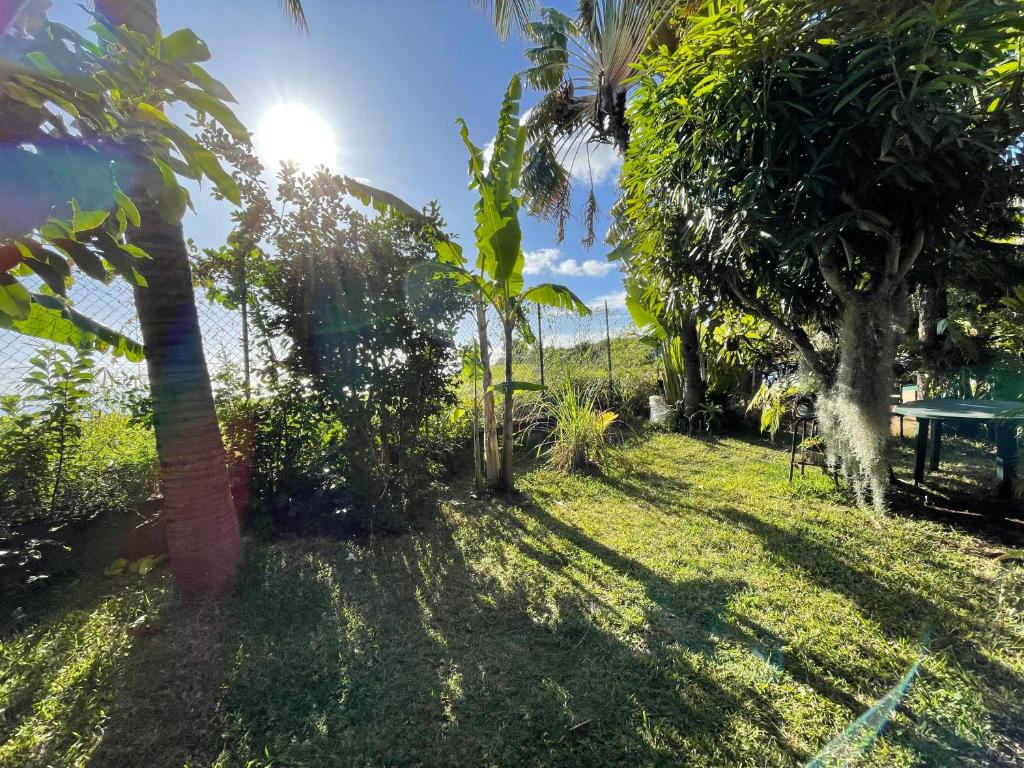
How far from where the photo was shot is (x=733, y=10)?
2283 mm

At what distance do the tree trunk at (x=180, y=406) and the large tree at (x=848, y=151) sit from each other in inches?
131

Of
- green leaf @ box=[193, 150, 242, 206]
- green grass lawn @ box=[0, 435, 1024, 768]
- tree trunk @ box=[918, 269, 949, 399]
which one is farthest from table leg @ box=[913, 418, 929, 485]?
green leaf @ box=[193, 150, 242, 206]

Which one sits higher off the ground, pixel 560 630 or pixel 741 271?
pixel 741 271

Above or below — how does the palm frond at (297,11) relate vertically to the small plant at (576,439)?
above

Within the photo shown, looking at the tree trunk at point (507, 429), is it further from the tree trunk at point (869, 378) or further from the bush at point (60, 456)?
the bush at point (60, 456)

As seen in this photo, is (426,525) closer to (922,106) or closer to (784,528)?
(784,528)

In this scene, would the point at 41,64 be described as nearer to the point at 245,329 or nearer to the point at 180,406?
the point at 180,406

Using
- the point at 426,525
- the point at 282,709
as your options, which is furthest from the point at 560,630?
the point at 426,525

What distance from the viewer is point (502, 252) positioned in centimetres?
368

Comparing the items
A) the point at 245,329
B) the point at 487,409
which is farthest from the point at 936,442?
the point at 245,329

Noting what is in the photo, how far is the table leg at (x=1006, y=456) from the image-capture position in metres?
3.16

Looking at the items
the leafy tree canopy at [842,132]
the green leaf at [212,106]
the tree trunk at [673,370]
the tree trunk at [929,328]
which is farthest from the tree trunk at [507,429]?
the tree trunk at [929,328]

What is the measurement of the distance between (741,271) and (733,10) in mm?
1701

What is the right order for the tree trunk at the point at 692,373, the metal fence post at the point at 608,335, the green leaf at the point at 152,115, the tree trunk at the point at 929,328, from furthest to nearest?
the metal fence post at the point at 608,335 → the tree trunk at the point at 692,373 → the tree trunk at the point at 929,328 → the green leaf at the point at 152,115
